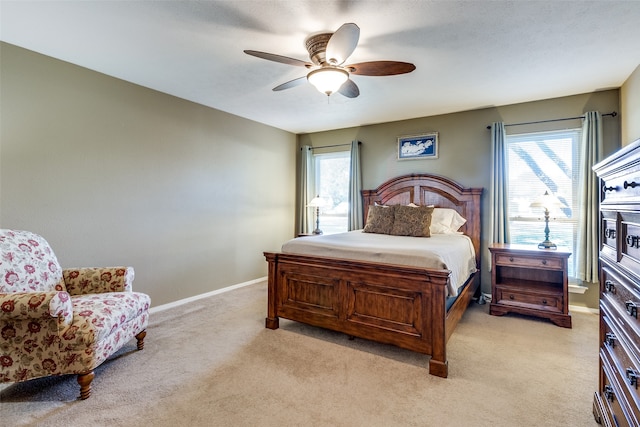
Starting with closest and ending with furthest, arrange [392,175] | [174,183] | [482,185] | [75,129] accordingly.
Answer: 1. [75,129]
2. [174,183]
3. [482,185]
4. [392,175]

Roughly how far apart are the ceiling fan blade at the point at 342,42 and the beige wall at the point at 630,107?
117 inches

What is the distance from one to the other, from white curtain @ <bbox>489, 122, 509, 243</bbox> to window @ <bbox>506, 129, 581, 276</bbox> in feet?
0.46

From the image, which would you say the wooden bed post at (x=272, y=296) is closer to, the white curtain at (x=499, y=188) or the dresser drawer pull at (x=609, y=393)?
the dresser drawer pull at (x=609, y=393)

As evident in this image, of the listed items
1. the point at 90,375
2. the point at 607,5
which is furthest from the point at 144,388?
the point at 607,5

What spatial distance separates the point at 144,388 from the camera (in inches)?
81.4

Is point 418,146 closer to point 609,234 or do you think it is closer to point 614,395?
point 609,234

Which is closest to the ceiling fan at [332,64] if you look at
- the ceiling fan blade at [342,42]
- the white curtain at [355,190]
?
the ceiling fan blade at [342,42]

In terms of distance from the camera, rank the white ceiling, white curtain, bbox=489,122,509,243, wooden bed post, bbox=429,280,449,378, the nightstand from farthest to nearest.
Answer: white curtain, bbox=489,122,509,243
the nightstand
wooden bed post, bbox=429,280,449,378
the white ceiling

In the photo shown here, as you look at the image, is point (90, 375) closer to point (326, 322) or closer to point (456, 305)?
point (326, 322)

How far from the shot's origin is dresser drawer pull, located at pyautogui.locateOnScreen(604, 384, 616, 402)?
57.6 inches

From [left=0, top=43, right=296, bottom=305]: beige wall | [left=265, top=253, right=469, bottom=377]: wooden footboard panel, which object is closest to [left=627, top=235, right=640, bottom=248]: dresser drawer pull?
[left=265, top=253, right=469, bottom=377]: wooden footboard panel

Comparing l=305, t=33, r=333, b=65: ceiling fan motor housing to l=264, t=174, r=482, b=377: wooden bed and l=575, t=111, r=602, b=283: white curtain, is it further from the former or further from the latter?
l=575, t=111, r=602, b=283: white curtain

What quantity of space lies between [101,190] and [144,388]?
6.85ft

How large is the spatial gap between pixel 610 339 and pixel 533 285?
7.44 ft
